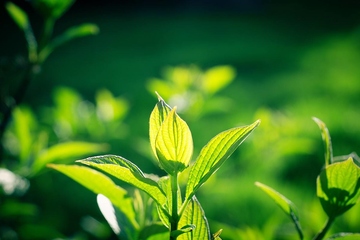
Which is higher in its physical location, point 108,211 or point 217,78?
point 217,78

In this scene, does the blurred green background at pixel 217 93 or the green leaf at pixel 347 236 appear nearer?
the green leaf at pixel 347 236

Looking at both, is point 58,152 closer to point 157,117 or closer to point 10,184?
point 10,184

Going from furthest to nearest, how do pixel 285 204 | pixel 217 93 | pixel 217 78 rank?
pixel 217 93 → pixel 217 78 → pixel 285 204

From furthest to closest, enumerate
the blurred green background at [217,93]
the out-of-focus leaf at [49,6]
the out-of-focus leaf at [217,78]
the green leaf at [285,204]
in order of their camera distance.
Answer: the blurred green background at [217,93], the out-of-focus leaf at [217,78], the out-of-focus leaf at [49,6], the green leaf at [285,204]

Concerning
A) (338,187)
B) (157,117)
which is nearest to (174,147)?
(157,117)

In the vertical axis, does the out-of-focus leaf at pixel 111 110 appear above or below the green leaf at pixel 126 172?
below

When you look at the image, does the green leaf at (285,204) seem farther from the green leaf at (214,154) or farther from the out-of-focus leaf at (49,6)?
the out-of-focus leaf at (49,6)

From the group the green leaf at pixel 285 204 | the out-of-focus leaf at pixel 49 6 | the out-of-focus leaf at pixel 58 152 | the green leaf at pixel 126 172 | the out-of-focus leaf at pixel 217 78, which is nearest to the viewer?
the green leaf at pixel 126 172

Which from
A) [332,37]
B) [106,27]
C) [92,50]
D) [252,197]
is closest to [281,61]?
[332,37]

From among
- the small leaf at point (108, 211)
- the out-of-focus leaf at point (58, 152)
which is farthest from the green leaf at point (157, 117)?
the out-of-focus leaf at point (58, 152)
